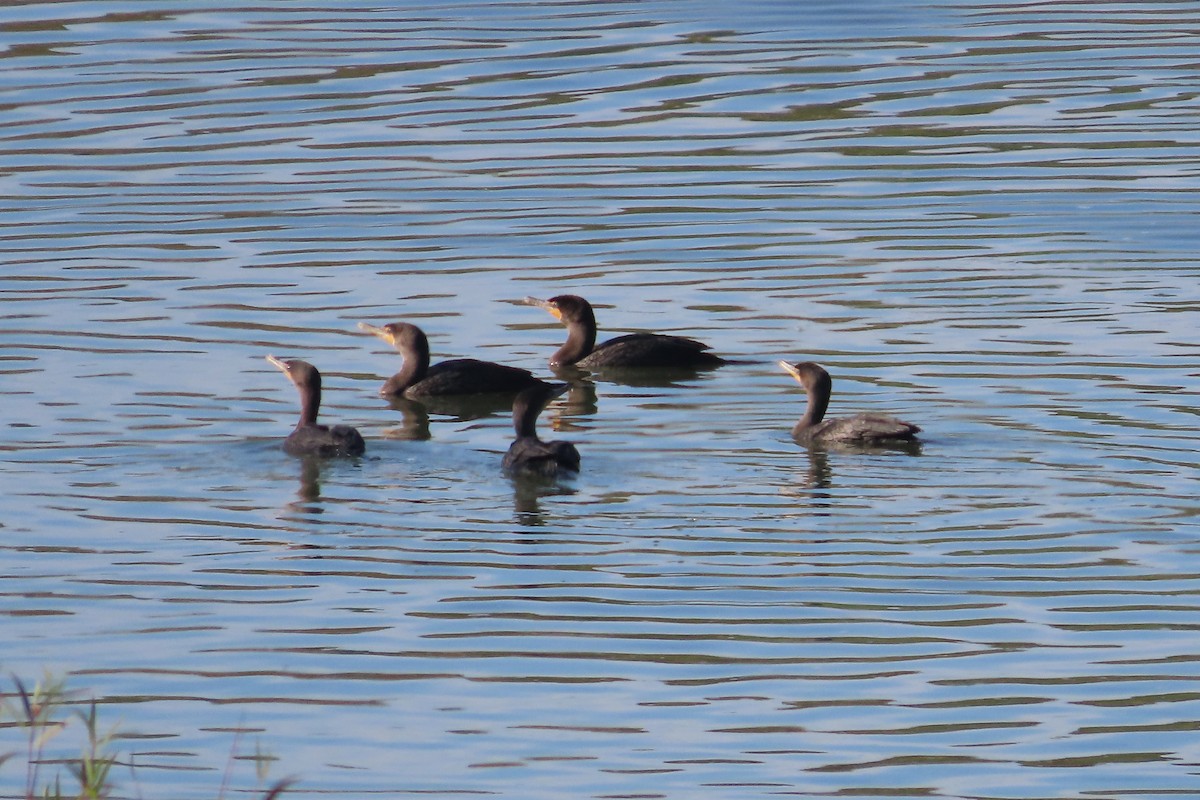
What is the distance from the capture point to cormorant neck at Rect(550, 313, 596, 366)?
16516 mm

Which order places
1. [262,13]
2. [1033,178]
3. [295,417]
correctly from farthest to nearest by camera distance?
[262,13], [1033,178], [295,417]

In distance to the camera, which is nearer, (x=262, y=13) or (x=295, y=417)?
(x=295, y=417)

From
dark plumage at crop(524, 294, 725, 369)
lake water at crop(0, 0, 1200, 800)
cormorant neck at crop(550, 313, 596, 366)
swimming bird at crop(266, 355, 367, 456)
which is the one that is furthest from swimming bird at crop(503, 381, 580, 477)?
cormorant neck at crop(550, 313, 596, 366)

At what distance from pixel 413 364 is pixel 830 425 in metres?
3.14

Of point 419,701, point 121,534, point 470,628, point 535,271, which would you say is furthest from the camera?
point 535,271

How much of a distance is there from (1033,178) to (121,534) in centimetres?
1106

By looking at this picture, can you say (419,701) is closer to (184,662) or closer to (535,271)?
(184,662)

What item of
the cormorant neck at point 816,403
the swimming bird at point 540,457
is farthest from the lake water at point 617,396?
the cormorant neck at point 816,403

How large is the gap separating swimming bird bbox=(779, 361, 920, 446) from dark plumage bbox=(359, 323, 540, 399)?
200 cm

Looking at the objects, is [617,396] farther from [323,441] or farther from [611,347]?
[323,441]

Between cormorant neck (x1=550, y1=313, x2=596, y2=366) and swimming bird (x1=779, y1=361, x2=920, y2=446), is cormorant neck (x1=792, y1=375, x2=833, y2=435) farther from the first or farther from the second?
cormorant neck (x1=550, y1=313, x2=596, y2=366)

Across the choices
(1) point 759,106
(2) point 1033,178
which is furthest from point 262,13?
(2) point 1033,178

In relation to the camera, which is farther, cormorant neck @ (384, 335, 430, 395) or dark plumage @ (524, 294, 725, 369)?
dark plumage @ (524, 294, 725, 369)

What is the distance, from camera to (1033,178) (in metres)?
20.9
